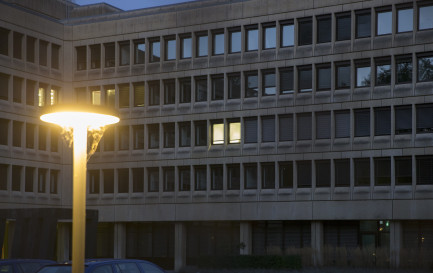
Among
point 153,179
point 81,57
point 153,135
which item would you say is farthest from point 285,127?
point 81,57

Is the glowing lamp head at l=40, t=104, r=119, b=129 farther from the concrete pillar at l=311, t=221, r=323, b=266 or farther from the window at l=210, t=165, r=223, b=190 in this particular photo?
the window at l=210, t=165, r=223, b=190

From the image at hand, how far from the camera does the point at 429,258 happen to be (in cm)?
4234

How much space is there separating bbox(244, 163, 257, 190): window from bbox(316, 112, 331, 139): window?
451 centimetres

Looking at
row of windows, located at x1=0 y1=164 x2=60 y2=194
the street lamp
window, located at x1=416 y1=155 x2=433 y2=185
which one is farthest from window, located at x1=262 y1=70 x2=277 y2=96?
the street lamp

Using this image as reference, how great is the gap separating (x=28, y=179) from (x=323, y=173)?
18239mm

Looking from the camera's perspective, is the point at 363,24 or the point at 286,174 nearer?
the point at 363,24

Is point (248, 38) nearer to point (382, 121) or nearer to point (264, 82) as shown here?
point (264, 82)

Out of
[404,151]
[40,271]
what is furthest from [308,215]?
[40,271]

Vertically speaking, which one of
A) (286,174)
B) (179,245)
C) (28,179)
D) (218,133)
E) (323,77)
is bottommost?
(179,245)

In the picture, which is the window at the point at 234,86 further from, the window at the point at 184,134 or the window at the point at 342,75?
→ the window at the point at 342,75

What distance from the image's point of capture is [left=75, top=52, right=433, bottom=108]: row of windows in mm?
47156

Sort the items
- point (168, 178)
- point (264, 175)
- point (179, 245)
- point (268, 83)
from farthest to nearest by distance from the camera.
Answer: point (168, 178) < point (179, 245) < point (268, 83) < point (264, 175)

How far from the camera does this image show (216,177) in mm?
52656

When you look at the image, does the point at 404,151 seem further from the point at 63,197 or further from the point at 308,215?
the point at 63,197
